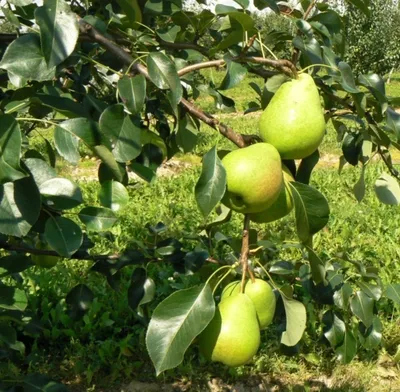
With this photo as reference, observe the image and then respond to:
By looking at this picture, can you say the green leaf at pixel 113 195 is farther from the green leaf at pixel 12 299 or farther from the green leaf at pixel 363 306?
the green leaf at pixel 363 306

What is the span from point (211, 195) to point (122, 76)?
234mm

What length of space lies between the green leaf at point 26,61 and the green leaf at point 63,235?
198mm

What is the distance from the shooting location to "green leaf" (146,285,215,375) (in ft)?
2.07

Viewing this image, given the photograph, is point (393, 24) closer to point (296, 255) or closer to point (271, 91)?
point (296, 255)

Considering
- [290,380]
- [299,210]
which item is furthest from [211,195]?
[290,380]

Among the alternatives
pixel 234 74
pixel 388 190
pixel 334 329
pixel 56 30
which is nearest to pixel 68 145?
pixel 56 30

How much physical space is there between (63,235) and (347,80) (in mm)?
431

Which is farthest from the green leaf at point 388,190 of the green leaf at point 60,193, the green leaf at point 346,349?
the green leaf at point 60,193

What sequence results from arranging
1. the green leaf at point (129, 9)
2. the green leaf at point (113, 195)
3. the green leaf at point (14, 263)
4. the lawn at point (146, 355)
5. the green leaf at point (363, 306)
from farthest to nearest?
the lawn at point (146, 355) < the green leaf at point (363, 306) < the green leaf at point (14, 263) < the green leaf at point (129, 9) < the green leaf at point (113, 195)

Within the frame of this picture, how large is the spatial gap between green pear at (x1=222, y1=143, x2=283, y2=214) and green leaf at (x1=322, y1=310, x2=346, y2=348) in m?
0.69

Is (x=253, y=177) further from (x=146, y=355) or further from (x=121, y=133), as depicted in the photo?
(x=146, y=355)

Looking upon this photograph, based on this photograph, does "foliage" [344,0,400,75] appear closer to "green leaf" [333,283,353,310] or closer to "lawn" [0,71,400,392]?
"lawn" [0,71,400,392]

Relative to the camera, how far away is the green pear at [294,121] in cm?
72

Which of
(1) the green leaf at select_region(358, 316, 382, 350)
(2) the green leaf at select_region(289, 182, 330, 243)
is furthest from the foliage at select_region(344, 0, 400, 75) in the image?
(2) the green leaf at select_region(289, 182, 330, 243)
